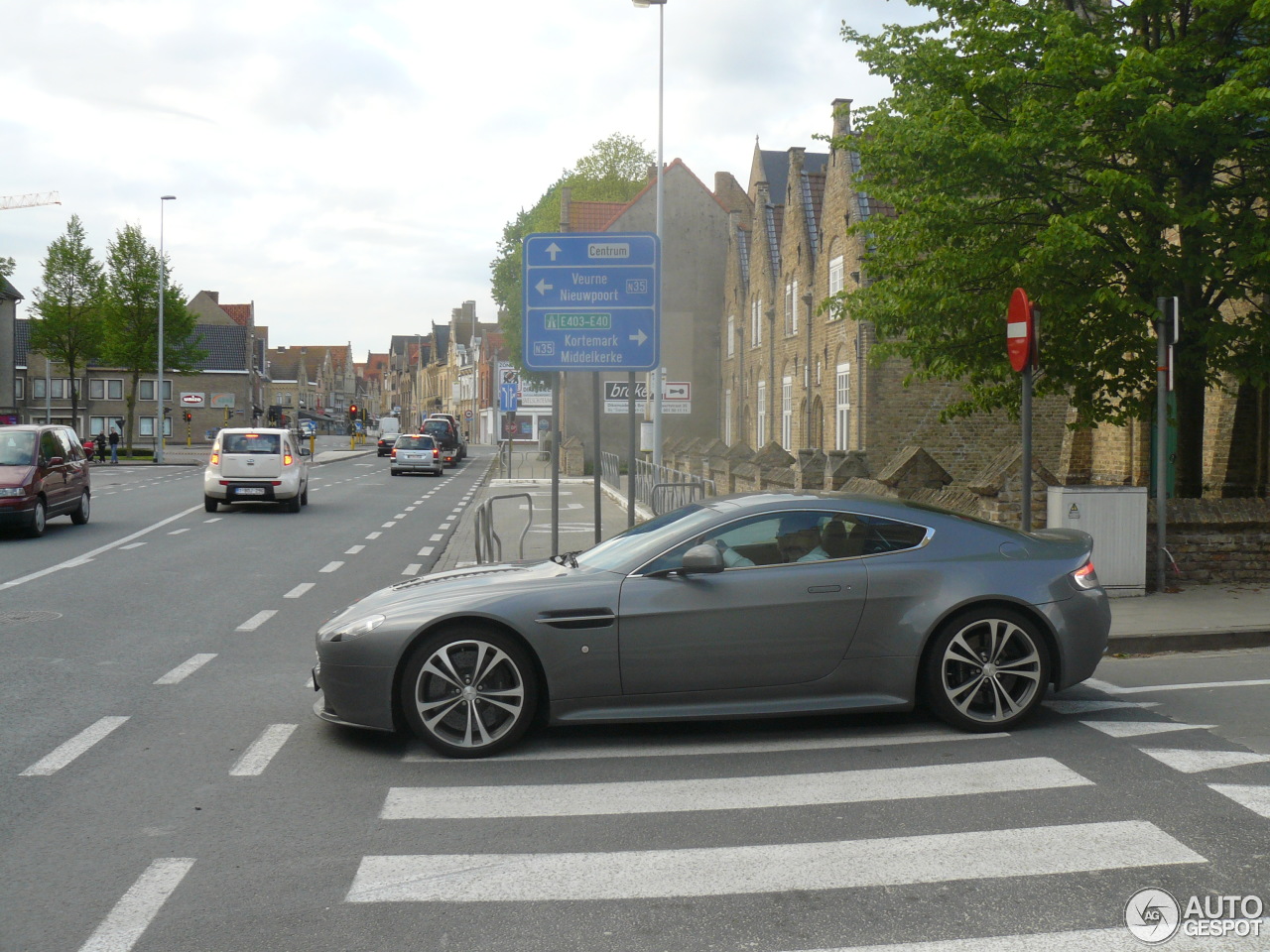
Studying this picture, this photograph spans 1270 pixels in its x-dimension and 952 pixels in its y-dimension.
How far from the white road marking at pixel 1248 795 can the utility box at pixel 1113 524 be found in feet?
20.0

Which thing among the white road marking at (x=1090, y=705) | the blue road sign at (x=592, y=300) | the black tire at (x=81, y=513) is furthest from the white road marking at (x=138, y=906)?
the black tire at (x=81, y=513)

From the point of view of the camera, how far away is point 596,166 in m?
70.5

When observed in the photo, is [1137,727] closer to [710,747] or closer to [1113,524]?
[710,747]

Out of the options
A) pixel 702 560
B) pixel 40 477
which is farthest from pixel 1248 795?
pixel 40 477

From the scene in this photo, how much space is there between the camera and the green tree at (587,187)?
68.1 metres

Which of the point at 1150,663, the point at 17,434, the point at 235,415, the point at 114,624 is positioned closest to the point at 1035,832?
the point at 1150,663

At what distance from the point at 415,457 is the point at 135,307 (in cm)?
2385

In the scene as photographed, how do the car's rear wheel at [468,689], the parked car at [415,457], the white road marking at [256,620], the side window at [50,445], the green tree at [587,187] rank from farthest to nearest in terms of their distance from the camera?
the green tree at [587,187], the parked car at [415,457], the side window at [50,445], the white road marking at [256,620], the car's rear wheel at [468,689]

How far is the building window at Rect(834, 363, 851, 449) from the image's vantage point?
3065cm

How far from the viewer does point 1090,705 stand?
23.2 feet

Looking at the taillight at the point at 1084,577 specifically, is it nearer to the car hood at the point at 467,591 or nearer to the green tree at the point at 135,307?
the car hood at the point at 467,591

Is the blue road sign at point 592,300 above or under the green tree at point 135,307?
under

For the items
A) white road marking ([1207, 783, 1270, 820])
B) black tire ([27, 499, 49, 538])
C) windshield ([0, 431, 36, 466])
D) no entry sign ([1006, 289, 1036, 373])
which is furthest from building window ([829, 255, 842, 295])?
white road marking ([1207, 783, 1270, 820])

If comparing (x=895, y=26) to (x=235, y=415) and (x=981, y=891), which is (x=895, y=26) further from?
(x=235, y=415)
